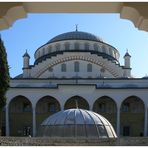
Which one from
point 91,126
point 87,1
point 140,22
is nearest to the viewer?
point 87,1

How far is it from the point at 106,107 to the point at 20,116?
30.0 ft

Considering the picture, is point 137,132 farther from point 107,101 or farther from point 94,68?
Result: point 94,68

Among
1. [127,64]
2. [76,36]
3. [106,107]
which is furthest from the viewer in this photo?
[76,36]

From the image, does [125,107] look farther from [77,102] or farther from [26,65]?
[26,65]

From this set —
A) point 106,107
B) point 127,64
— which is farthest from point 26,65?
point 127,64

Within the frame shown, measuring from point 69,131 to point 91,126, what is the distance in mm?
1014

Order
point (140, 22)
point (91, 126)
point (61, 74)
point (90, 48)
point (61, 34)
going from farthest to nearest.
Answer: point (61, 34) < point (90, 48) < point (61, 74) < point (91, 126) < point (140, 22)

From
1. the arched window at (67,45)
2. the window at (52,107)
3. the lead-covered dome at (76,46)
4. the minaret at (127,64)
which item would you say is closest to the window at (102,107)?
the window at (52,107)

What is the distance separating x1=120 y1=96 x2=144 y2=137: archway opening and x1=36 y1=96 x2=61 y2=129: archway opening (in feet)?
22.7

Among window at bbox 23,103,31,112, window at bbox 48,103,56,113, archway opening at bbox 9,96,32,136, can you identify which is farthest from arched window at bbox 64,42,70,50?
window at bbox 23,103,31,112

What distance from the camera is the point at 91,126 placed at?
1627 cm

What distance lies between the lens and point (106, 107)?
4266 centimetres

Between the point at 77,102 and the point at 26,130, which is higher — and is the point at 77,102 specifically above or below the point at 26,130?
above

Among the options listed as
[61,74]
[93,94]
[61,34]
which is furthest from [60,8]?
[61,34]
